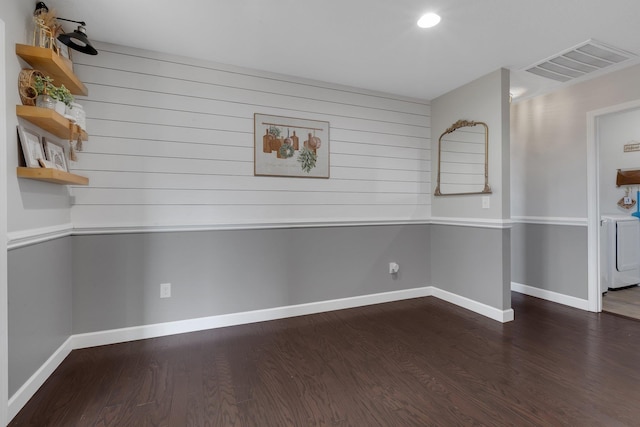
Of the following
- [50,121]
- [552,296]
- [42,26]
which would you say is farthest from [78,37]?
[552,296]

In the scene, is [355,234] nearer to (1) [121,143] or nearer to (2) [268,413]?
(2) [268,413]

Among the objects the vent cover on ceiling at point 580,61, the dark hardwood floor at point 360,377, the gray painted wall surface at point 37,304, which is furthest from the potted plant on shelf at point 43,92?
the vent cover on ceiling at point 580,61

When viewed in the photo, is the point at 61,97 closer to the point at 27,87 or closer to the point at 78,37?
the point at 27,87

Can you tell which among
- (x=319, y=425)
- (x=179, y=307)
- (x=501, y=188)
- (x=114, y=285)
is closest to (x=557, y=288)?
(x=501, y=188)

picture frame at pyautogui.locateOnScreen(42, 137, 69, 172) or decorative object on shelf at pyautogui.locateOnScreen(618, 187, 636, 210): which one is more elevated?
picture frame at pyautogui.locateOnScreen(42, 137, 69, 172)

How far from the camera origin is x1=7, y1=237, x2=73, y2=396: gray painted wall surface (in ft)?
5.27

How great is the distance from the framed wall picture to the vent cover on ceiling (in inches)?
158

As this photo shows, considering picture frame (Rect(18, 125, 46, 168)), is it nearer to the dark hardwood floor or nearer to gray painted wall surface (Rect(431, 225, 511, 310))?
the dark hardwood floor

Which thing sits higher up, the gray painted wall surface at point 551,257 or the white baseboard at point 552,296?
the gray painted wall surface at point 551,257

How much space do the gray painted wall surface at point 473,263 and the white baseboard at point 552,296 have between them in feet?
3.17

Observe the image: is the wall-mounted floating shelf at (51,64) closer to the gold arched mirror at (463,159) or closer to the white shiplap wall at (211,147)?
the white shiplap wall at (211,147)

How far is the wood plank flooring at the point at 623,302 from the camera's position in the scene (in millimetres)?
3061

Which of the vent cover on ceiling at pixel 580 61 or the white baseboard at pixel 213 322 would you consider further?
the vent cover on ceiling at pixel 580 61

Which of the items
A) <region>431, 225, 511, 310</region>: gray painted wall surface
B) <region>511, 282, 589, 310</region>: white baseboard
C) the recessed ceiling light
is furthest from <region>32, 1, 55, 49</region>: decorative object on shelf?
<region>511, 282, 589, 310</region>: white baseboard
